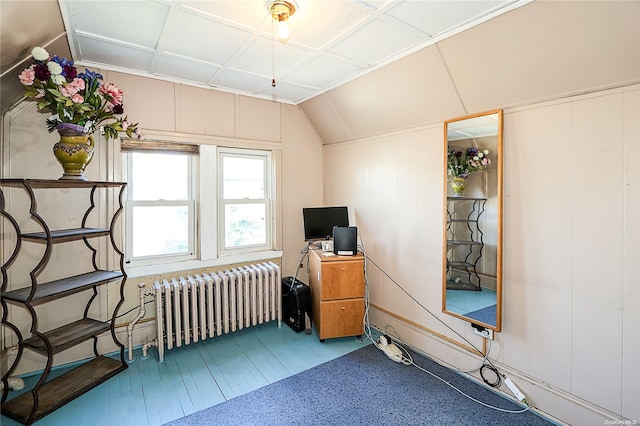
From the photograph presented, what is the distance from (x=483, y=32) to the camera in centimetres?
192

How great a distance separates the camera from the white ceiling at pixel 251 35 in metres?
1.78

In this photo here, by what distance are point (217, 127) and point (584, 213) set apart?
3152mm

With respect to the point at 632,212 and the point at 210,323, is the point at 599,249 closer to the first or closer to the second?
the point at 632,212

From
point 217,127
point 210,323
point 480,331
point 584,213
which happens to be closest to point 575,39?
point 584,213

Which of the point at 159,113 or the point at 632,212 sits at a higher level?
the point at 159,113

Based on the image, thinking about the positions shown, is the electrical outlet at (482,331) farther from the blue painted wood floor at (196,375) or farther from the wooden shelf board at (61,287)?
the wooden shelf board at (61,287)

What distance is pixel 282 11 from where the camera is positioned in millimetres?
1745

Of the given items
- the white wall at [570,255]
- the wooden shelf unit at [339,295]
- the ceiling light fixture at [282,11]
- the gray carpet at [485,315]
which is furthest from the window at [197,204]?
the gray carpet at [485,315]

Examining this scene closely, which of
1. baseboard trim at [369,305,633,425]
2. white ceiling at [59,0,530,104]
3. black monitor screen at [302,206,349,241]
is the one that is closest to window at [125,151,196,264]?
white ceiling at [59,0,530,104]

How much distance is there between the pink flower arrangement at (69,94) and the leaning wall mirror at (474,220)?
2.69m

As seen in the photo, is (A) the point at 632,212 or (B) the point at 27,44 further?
(B) the point at 27,44

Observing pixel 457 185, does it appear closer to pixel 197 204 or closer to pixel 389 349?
pixel 389 349

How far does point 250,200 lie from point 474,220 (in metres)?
2.31

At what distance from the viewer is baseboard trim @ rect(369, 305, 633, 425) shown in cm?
189
